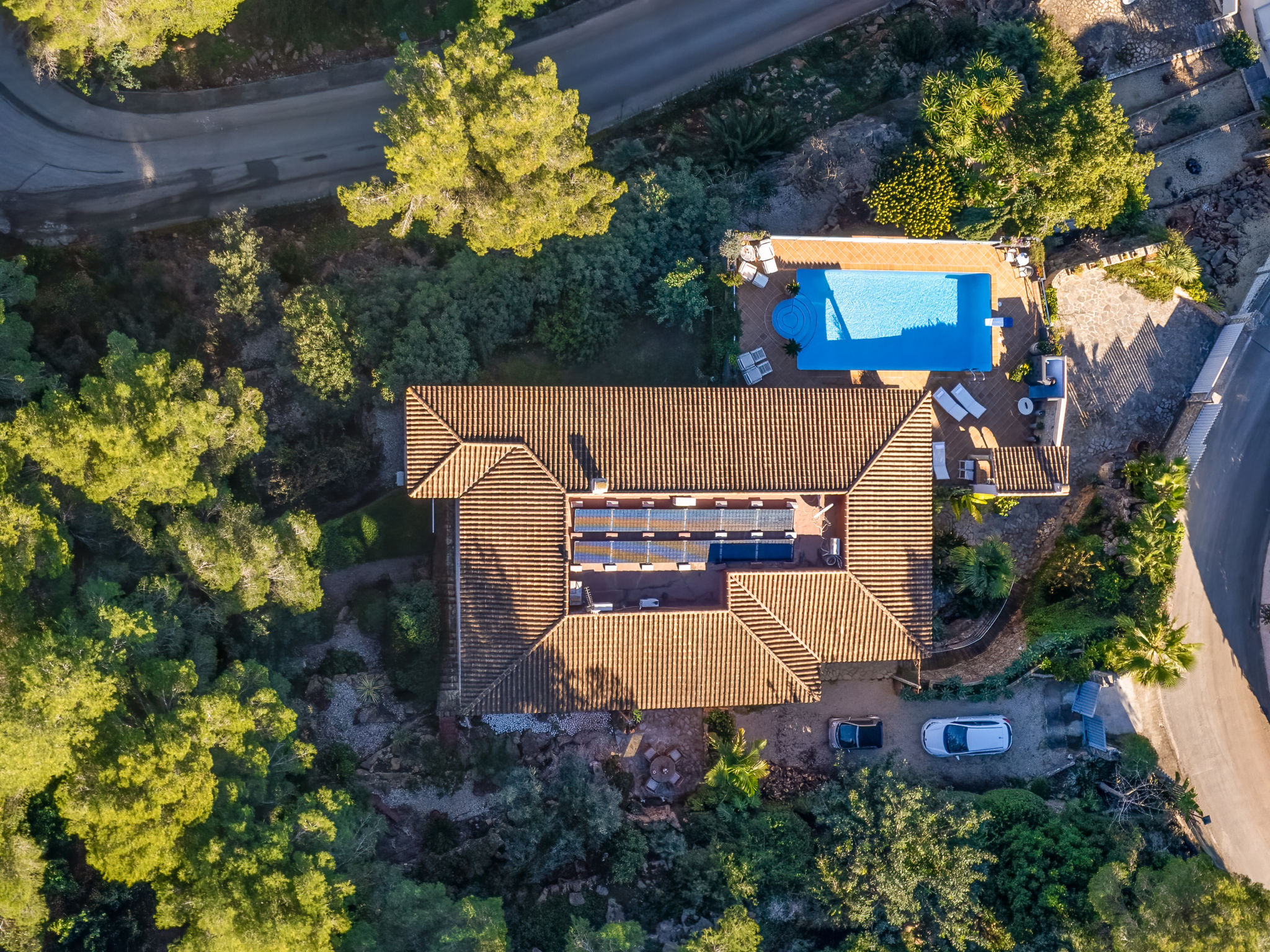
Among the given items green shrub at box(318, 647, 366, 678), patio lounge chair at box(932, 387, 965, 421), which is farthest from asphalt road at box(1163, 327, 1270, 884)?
green shrub at box(318, 647, 366, 678)

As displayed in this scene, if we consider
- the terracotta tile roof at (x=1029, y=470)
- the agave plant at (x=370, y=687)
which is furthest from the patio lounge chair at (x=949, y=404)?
the agave plant at (x=370, y=687)

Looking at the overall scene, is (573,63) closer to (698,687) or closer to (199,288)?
(199,288)

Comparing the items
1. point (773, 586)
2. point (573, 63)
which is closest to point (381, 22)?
point (573, 63)

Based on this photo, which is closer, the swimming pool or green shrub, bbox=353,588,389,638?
green shrub, bbox=353,588,389,638

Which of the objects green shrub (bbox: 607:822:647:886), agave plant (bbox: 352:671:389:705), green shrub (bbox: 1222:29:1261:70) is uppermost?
green shrub (bbox: 1222:29:1261:70)

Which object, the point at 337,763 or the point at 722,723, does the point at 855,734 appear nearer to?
the point at 722,723

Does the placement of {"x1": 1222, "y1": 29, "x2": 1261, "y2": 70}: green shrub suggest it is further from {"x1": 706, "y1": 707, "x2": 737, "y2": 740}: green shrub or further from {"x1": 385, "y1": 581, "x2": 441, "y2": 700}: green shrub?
{"x1": 385, "y1": 581, "x2": 441, "y2": 700}: green shrub
